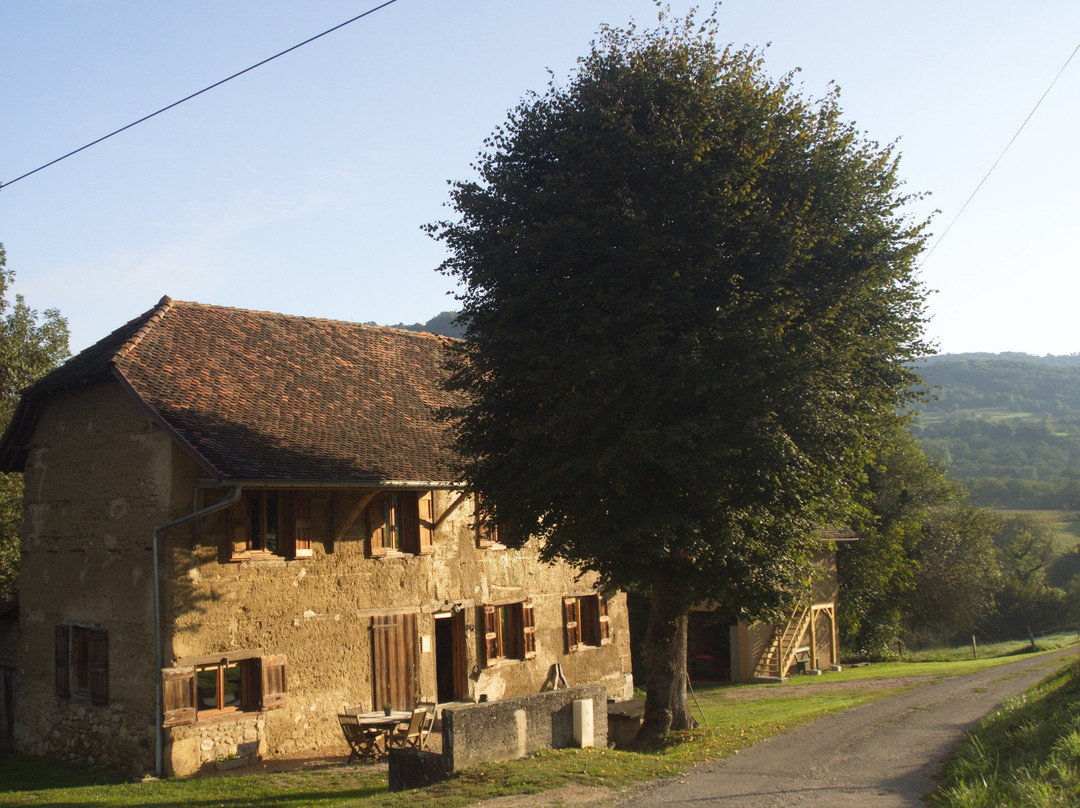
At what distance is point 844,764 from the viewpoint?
1112 centimetres

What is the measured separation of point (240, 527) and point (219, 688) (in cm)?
258

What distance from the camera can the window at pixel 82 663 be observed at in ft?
47.6

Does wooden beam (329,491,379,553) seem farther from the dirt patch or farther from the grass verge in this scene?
the grass verge

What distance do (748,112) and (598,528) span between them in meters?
6.68

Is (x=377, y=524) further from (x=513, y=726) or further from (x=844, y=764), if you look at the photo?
(x=844, y=764)

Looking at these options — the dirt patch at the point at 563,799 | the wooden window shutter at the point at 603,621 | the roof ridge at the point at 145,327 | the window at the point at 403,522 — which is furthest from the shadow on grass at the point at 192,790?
the wooden window shutter at the point at 603,621

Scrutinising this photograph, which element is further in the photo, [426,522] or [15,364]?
[15,364]

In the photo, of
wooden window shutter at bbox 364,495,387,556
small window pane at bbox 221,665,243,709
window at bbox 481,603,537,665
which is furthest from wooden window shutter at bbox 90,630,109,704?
window at bbox 481,603,537,665

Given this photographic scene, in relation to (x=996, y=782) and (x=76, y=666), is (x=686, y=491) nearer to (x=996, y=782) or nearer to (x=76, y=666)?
(x=996, y=782)

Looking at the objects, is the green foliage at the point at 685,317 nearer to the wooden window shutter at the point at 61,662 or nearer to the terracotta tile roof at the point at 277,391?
the terracotta tile roof at the point at 277,391

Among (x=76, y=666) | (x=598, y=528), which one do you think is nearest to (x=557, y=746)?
(x=598, y=528)

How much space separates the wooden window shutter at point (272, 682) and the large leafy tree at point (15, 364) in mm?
12792

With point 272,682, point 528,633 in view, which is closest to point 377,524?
point 272,682

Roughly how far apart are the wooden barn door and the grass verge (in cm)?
944
